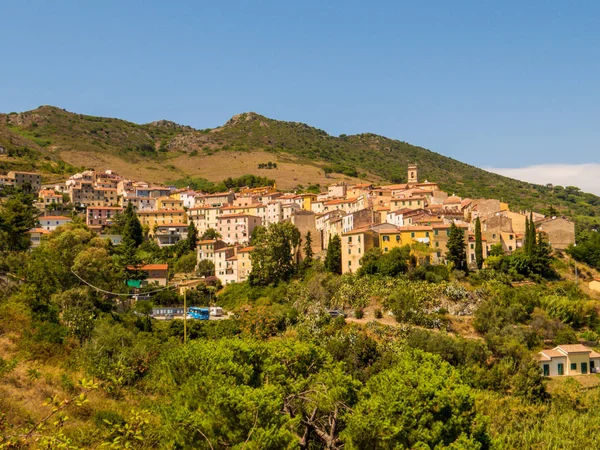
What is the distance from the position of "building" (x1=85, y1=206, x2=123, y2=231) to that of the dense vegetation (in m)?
11.1

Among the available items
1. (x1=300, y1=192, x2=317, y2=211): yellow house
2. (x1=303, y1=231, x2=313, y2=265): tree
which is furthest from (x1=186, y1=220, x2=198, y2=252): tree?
(x1=303, y1=231, x2=313, y2=265): tree

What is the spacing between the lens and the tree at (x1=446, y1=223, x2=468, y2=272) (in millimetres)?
46281

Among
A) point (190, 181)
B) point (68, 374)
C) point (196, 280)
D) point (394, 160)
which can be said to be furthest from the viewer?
point (394, 160)

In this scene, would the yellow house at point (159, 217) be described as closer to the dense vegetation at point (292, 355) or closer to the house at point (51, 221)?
the house at point (51, 221)

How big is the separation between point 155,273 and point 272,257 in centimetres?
1203

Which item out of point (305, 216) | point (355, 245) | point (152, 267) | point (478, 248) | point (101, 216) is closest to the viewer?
point (478, 248)

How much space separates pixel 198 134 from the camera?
623 ft


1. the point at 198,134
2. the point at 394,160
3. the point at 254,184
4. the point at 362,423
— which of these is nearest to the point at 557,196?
the point at 394,160

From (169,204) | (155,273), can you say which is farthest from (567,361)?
(169,204)

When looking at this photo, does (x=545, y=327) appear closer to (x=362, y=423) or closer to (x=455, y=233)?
(x=455, y=233)

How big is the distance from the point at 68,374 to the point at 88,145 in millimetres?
149166

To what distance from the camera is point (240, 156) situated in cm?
14900

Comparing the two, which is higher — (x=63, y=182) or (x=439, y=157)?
(x=439, y=157)

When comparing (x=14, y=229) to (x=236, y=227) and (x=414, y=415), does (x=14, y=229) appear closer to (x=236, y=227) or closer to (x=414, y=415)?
(x=236, y=227)
